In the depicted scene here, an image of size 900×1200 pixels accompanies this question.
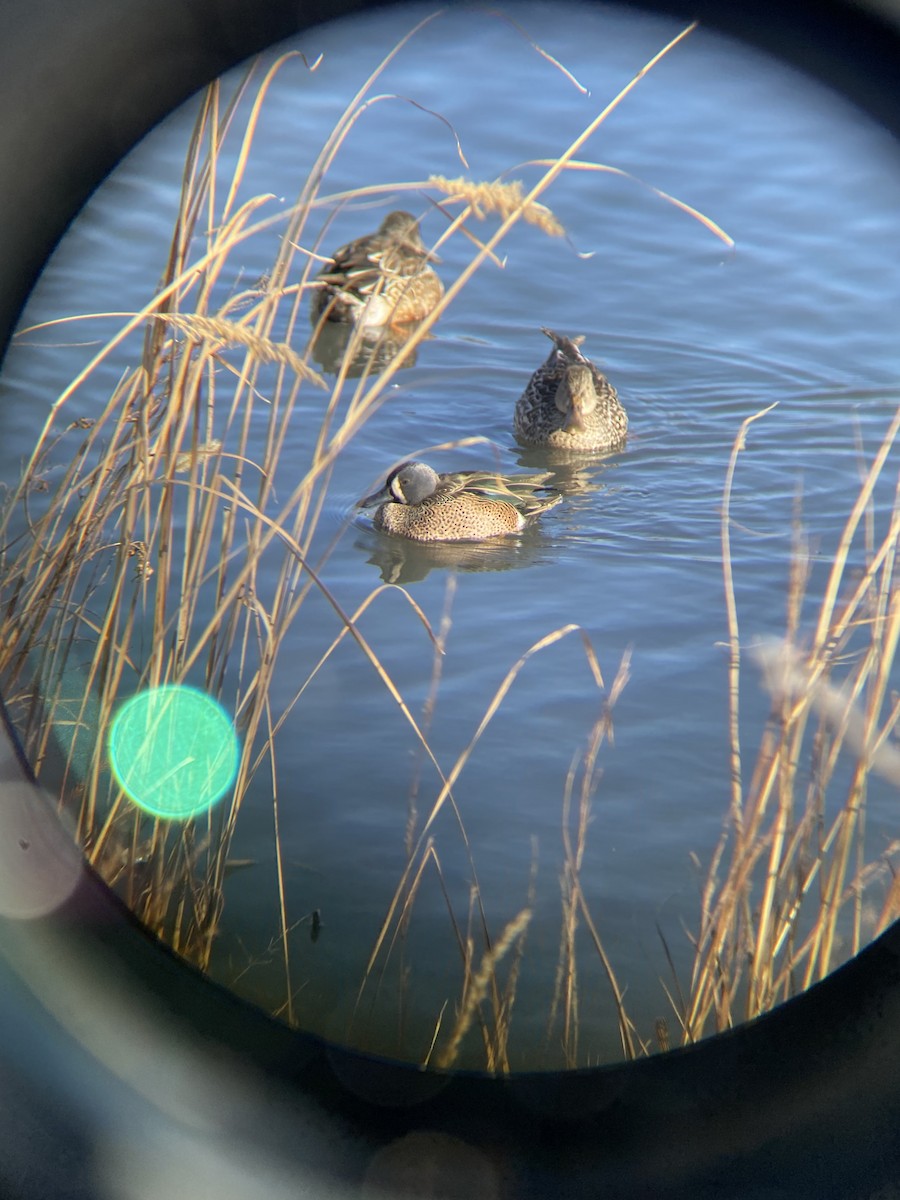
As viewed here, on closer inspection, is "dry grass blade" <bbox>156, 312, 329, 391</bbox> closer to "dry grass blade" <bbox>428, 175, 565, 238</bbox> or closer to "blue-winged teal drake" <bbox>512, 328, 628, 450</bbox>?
"dry grass blade" <bbox>428, 175, 565, 238</bbox>

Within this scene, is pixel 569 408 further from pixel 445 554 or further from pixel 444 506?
pixel 445 554

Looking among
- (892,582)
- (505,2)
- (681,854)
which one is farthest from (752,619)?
(505,2)

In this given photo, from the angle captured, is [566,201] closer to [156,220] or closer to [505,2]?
[156,220]

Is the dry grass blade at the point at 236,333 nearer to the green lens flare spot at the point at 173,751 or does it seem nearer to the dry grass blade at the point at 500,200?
the dry grass blade at the point at 500,200

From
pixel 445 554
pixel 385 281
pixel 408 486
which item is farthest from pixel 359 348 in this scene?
pixel 445 554

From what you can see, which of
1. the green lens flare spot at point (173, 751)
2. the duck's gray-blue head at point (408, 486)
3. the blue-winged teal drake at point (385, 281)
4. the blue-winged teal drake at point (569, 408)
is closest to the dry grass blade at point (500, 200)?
the green lens flare spot at point (173, 751)

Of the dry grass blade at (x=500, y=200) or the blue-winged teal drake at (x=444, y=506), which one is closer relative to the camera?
the dry grass blade at (x=500, y=200)

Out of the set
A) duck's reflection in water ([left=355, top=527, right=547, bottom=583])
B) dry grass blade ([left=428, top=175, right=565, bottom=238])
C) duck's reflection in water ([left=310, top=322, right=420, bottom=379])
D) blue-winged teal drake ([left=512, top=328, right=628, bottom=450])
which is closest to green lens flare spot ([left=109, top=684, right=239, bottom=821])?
dry grass blade ([left=428, top=175, right=565, bottom=238])
